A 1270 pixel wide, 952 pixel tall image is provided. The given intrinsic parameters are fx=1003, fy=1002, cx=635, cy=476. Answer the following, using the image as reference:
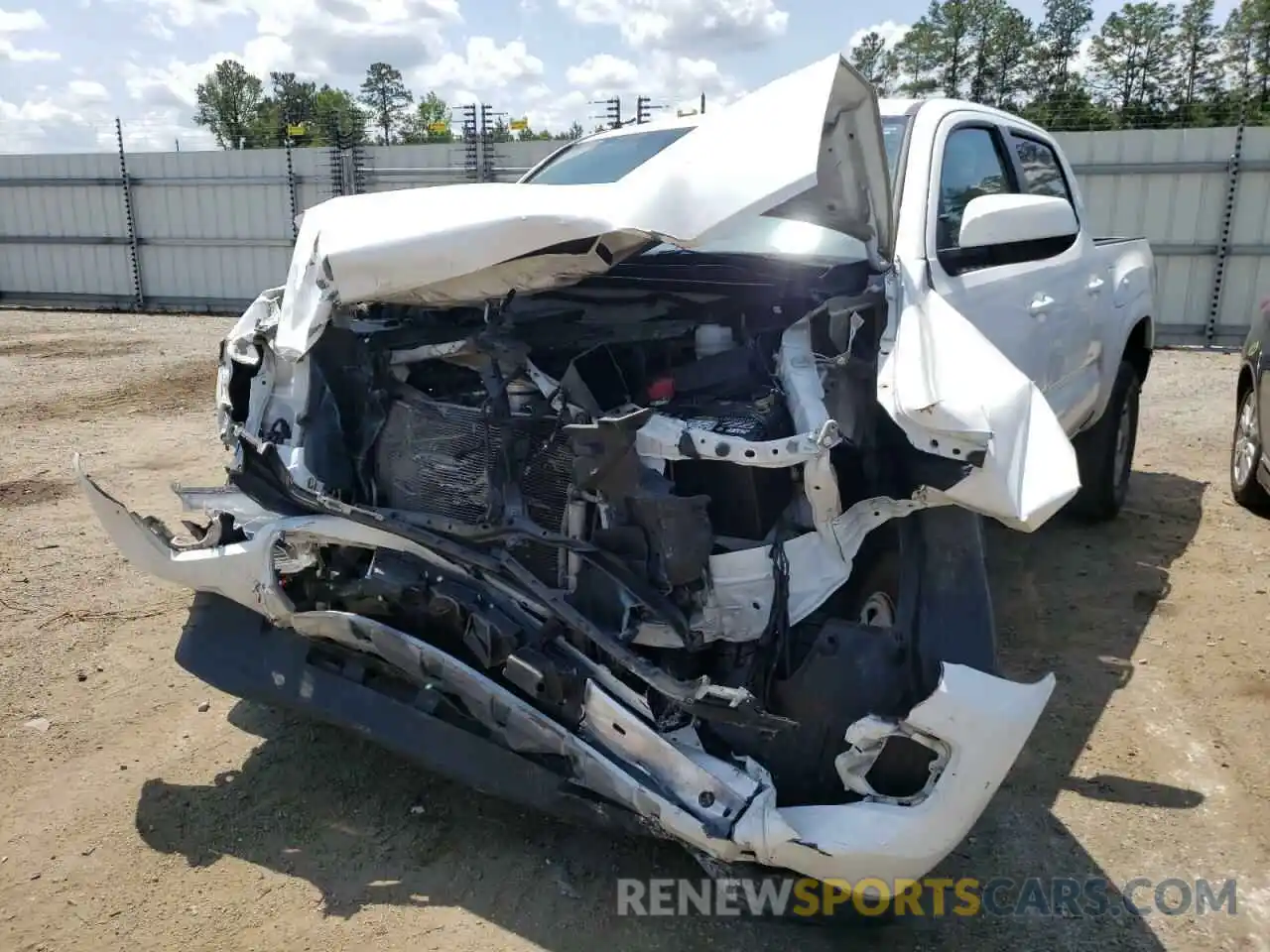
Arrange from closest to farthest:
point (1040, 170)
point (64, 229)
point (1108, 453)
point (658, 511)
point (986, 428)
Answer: point (986, 428) → point (658, 511) → point (1040, 170) → point (1108, 453) → point (64, 229)

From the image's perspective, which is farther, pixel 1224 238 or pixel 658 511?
pixel 1224 238

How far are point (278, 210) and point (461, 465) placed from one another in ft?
48.7

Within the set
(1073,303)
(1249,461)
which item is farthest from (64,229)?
(1249,461)

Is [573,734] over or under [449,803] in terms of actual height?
over

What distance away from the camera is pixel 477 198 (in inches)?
102

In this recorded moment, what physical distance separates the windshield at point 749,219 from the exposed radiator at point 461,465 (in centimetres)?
68

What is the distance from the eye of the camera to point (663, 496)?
2.39 meters

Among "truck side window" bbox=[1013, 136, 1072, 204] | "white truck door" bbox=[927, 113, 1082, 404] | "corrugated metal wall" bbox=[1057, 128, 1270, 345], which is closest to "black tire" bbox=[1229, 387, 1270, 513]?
"truck side window" bbox=[1013, 136, 1072, 204]

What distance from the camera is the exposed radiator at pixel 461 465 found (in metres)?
2.66

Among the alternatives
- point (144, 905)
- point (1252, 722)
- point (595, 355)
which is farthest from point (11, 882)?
point (1252, 722)

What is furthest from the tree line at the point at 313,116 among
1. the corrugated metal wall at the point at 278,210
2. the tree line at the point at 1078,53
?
the tree line at the point at 1078,53

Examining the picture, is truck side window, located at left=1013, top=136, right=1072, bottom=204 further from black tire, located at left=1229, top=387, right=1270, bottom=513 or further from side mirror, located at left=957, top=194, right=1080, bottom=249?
black tire, located at left=1229, top=387, right=1270, bottom=513

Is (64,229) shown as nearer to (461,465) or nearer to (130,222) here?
(130,222)

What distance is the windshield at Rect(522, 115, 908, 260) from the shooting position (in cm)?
307
